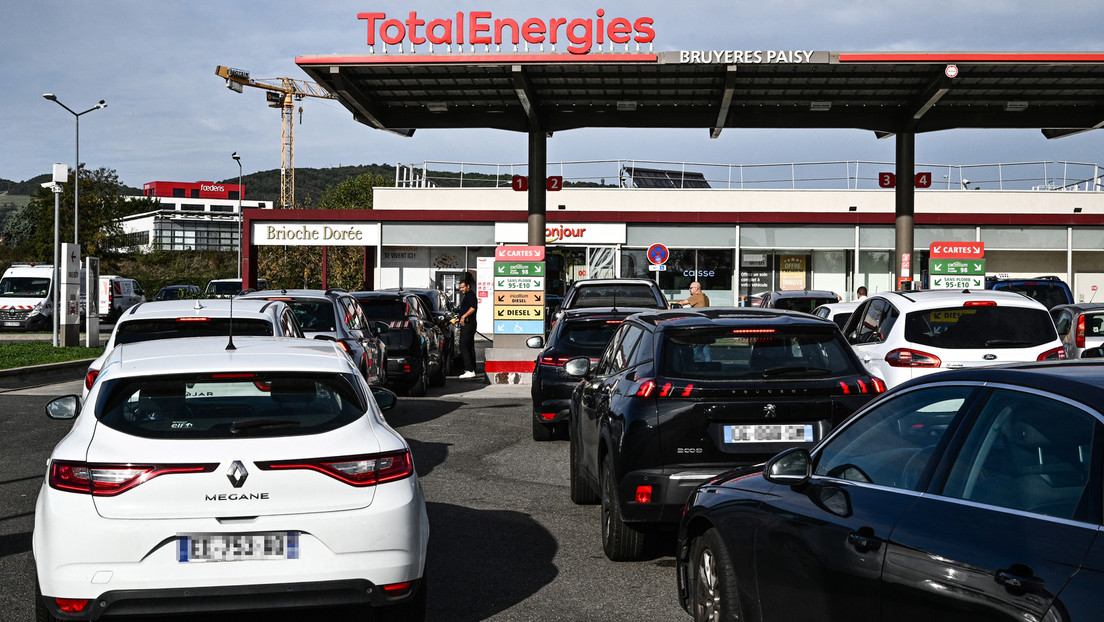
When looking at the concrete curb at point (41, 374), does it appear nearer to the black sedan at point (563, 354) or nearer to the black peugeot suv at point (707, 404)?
the black sedan at point (563, 354)

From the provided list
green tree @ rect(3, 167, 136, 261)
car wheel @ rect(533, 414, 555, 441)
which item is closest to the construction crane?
green tree @ rect(3, 167, 136, 261)

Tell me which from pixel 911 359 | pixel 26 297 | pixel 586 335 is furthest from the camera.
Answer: pixel 26 297

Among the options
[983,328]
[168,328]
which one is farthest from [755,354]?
[983,328]

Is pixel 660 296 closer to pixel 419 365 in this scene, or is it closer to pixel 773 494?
pixel 419 365

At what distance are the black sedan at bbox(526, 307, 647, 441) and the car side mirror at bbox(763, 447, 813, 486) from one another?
24.4 ft

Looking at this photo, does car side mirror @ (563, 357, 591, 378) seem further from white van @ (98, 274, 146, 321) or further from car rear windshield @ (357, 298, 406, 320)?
white van @ (98, 274, 146, 321)

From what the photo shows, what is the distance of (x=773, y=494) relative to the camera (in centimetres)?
439

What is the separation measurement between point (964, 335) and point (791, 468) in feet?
25.0

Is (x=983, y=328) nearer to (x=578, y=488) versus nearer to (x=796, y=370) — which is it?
(x=578, y=488)

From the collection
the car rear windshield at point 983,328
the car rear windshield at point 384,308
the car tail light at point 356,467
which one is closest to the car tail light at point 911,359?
the car rear windshield at point 983,328

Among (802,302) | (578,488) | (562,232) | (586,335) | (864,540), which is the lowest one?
(578,488)

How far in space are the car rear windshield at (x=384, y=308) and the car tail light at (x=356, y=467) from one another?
12651 millimetres

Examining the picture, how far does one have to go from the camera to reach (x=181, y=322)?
30.4 feet

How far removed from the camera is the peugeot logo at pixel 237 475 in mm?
4617
